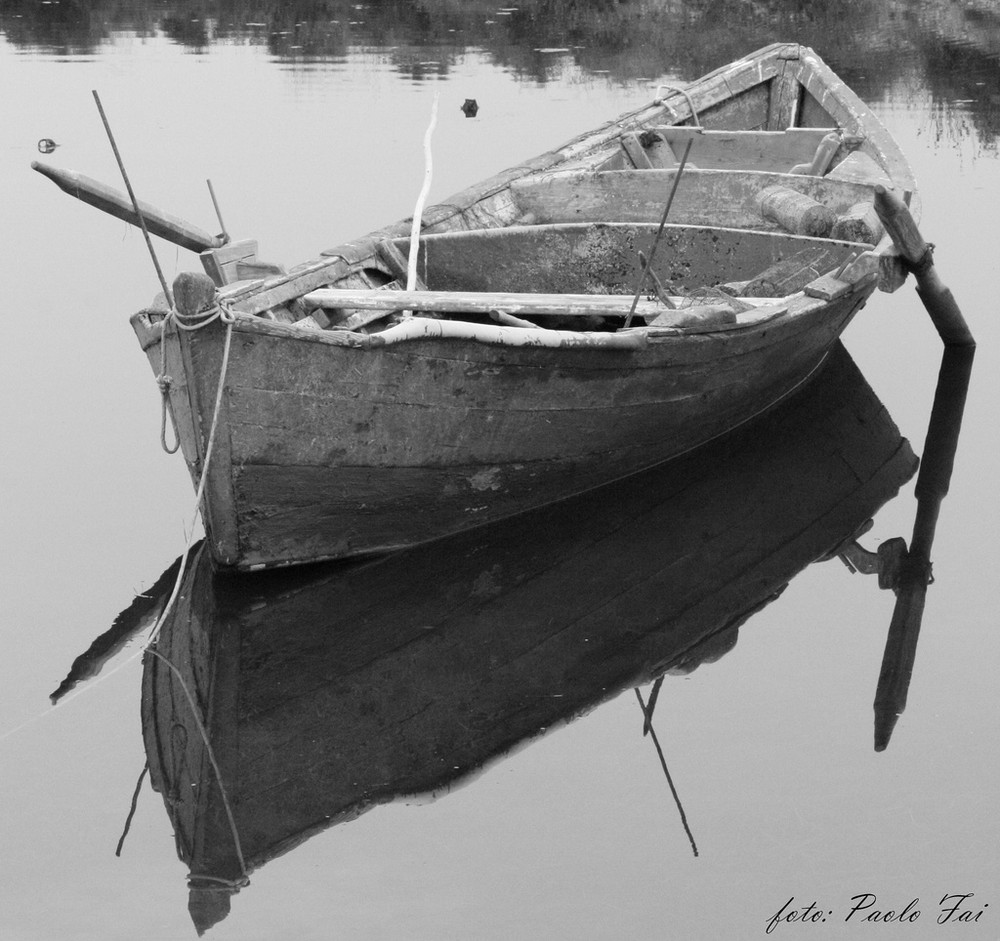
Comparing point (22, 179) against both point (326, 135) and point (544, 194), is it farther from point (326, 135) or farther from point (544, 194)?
point (544, 194)

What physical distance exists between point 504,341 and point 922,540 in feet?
7.41

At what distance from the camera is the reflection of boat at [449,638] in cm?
496

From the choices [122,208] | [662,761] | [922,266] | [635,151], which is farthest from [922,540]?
[122,208]

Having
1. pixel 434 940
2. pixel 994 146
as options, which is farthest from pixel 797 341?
pixel 994 146

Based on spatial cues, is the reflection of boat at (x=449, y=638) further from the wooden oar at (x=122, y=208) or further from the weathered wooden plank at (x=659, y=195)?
the weathered wooden plank at (x=659, y=195)

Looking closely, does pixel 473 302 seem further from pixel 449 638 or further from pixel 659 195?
pixel 659 195

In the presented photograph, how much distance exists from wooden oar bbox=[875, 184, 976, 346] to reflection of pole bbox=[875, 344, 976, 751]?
0.14m

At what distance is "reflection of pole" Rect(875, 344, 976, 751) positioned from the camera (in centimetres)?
557

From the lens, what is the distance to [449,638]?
5844mm

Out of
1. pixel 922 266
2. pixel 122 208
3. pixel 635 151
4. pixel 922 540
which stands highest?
pixel 122 208

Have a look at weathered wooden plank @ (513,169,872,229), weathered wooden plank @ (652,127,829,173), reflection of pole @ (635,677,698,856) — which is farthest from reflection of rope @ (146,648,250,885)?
weathered wooden plank @ (652,127,829,173)

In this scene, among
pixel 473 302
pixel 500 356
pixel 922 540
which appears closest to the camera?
pixel 500 356

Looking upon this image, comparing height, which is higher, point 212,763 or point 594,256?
point 594,256

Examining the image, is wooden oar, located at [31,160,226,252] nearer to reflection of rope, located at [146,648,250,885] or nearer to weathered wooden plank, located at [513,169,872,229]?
reflection of rope, located at [146,648,250,885]
